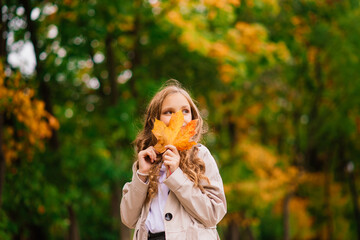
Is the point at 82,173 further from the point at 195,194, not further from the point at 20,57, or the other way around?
the point at 195,194

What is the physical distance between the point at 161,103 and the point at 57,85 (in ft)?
19.1

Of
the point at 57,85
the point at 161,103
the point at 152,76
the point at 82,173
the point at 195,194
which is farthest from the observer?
the point at 152,76

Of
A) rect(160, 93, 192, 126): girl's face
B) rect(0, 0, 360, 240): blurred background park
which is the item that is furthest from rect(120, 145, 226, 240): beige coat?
rect(0, 0, 360, 240): blurred background park

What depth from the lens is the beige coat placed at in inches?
88.9

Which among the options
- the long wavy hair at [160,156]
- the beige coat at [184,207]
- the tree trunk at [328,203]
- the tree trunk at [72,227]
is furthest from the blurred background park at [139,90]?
the tree trunk at [328,203]

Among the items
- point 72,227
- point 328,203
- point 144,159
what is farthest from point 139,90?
point 328,203

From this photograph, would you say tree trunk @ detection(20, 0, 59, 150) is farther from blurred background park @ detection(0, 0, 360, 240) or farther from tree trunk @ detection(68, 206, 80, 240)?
tree trunk @ detection(68, 206, 80, 240)

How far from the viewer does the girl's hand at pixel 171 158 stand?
7.43 ft

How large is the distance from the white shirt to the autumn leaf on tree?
25 cm

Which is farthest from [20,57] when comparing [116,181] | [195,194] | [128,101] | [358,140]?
[358,140]

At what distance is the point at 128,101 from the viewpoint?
7824 millimetres

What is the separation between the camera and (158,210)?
238 centimetres

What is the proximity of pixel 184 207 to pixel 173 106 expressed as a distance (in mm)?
621

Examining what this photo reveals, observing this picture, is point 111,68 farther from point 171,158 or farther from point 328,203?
point 328,203
